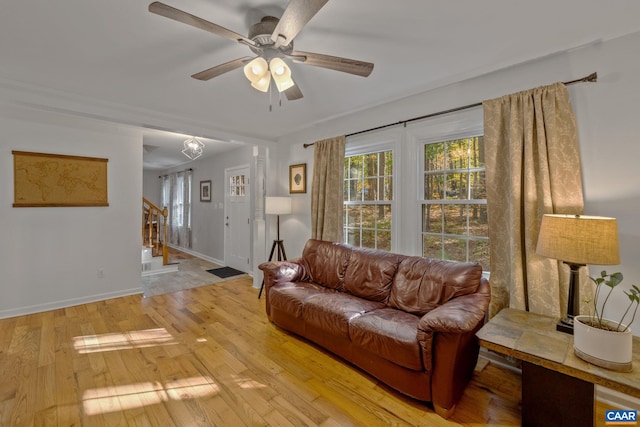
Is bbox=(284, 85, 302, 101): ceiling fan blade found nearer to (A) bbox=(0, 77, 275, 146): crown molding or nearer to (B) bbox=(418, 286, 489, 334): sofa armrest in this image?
(B) bbox=(418, 286, 489, 334): sofa armrest

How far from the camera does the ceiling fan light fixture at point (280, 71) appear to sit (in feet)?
5.41

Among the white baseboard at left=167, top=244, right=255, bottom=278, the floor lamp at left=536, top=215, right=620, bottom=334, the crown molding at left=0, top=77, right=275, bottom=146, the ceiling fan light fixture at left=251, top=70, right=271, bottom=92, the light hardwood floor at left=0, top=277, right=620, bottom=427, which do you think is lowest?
the light hardwood floor at left=0, top=277, right=620, bottom=427

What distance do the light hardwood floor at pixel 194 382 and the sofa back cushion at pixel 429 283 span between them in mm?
651

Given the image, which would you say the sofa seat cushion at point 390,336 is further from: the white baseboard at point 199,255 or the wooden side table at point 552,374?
the white baseboard at point 199,255

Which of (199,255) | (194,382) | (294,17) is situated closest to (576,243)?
(294,17)

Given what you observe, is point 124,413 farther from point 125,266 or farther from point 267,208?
point 125,266

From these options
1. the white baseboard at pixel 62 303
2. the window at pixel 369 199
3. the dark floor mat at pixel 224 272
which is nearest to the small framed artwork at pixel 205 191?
the dark floor mat at pixel 224 272

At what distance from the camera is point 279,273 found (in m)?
3.09

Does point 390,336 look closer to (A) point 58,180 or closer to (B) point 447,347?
(B) point 447,347

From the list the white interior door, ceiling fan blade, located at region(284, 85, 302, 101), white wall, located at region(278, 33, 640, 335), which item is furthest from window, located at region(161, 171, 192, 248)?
white wall, located at region(278, 33, 640, 335)

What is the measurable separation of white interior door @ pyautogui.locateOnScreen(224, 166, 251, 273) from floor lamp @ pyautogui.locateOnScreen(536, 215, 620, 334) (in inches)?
180

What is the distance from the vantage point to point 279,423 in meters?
1.72

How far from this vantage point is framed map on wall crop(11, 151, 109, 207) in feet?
11.2

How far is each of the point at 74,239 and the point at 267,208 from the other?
2.63 m
